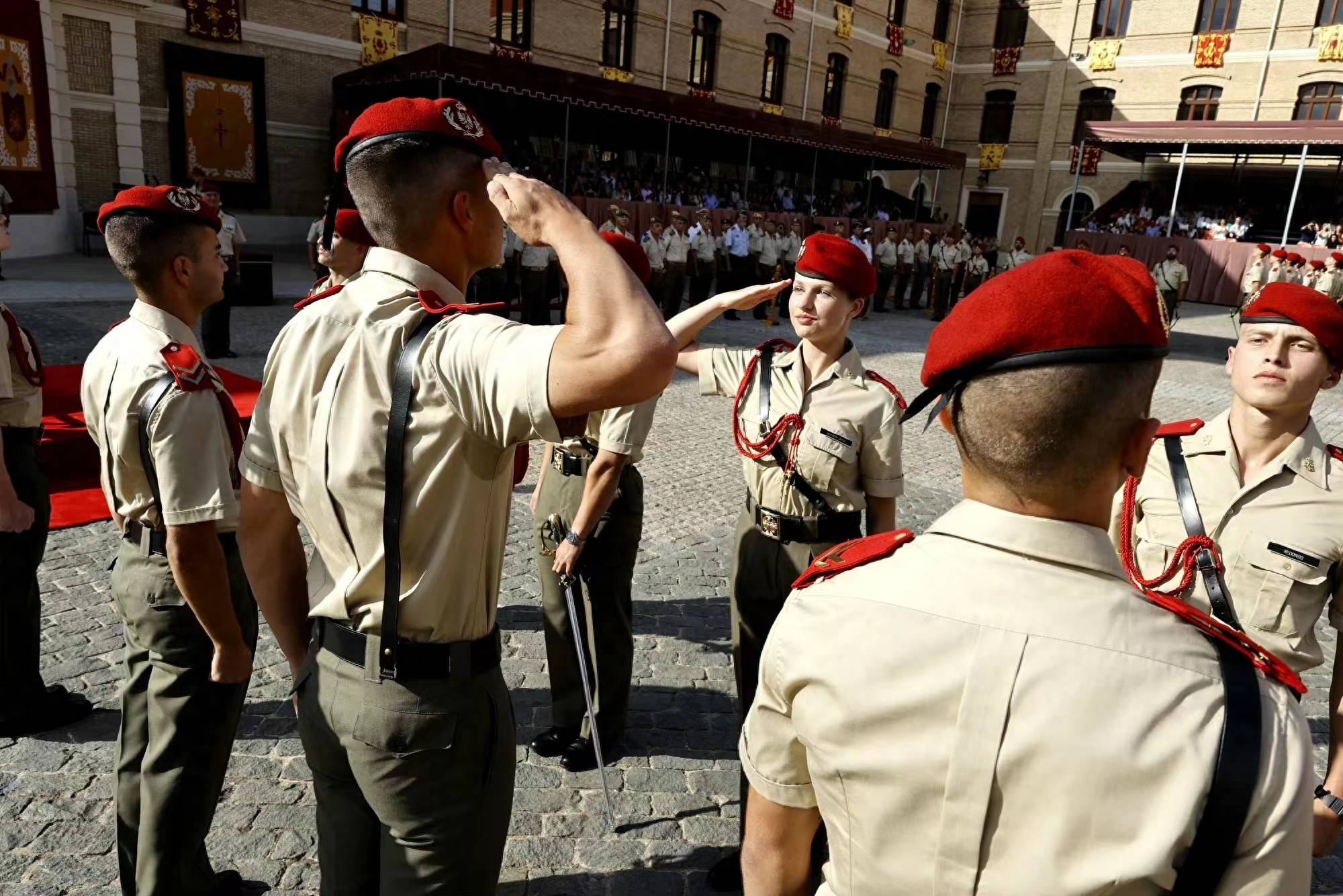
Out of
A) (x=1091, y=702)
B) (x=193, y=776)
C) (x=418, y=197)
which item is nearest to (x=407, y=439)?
(x=418, y=197)

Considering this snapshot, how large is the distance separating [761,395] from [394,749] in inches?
77.3

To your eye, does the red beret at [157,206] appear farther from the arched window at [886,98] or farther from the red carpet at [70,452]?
the arched window at [886,98]

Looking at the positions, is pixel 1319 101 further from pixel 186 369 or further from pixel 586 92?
pixel 186 369

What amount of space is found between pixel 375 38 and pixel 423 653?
23.2 m

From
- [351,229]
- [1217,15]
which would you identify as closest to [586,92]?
[351,229]

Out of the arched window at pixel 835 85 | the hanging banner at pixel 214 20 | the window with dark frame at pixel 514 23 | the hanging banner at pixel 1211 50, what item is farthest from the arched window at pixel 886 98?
the hanging banner at pixel 214 20

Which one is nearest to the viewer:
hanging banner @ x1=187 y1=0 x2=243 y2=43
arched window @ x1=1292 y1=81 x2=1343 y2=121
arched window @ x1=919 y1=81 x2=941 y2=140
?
hanging banner @ x1=187 y1=0 x2=243 y2=43

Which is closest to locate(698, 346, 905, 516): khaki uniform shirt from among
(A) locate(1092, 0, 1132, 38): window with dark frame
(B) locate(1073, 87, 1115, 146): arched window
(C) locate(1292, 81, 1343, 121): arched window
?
(C) locate(1292, 81, 1343, 121): arched window

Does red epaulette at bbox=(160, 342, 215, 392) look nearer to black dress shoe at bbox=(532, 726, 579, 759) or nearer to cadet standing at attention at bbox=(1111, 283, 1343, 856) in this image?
black dress shoe at bbox=(532, 726, 579, 759)

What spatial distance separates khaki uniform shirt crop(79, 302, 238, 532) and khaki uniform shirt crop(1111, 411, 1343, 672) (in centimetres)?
269

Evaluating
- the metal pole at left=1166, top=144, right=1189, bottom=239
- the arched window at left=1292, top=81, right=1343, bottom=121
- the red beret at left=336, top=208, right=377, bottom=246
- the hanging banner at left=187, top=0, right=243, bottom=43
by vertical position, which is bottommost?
the red beret at left=336, top=208, right=377, bottom=246

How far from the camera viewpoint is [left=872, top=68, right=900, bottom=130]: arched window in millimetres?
34969

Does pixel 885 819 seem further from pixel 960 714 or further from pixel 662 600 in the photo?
pixel 662 600

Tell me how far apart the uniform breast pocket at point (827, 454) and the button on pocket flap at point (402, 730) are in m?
1.71
